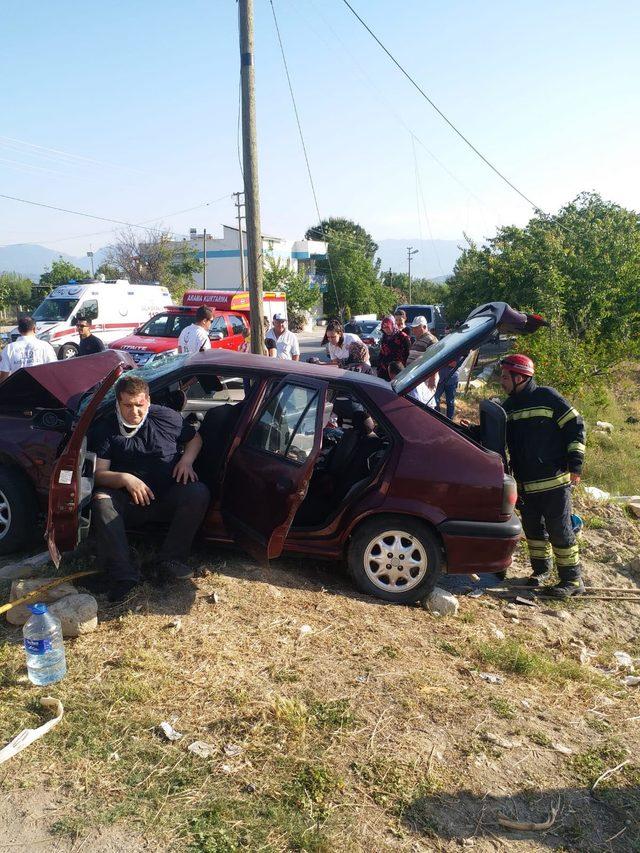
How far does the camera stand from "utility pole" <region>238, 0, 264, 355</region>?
9188 millimetres

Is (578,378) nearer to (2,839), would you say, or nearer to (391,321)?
(391,321)

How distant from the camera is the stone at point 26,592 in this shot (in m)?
3.91

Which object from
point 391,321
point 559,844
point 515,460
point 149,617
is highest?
point 391,321

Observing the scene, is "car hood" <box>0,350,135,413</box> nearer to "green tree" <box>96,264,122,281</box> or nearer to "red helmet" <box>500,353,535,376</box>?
"red helmet" <box>500,353,535,376</box>

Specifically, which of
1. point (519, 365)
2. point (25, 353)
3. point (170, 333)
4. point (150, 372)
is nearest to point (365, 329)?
point (170, 333)

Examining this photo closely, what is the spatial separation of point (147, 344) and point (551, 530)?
10.9m

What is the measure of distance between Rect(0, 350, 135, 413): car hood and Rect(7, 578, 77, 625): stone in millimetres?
1325

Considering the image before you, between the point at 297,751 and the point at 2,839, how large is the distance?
1.20 metres

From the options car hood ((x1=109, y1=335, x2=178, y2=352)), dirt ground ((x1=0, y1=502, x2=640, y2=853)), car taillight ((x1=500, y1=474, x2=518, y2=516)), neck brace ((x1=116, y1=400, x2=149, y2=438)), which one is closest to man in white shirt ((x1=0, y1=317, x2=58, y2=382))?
neck brace ((x1=116, y1=400, x2=149, y2=438))

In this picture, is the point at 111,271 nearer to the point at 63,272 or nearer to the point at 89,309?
the point at 63,272

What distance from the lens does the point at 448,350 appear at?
4758 mm

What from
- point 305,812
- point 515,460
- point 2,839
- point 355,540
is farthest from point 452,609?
point 2,839

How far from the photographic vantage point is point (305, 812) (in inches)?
105

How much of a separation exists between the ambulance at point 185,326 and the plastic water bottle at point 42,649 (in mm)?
9850
